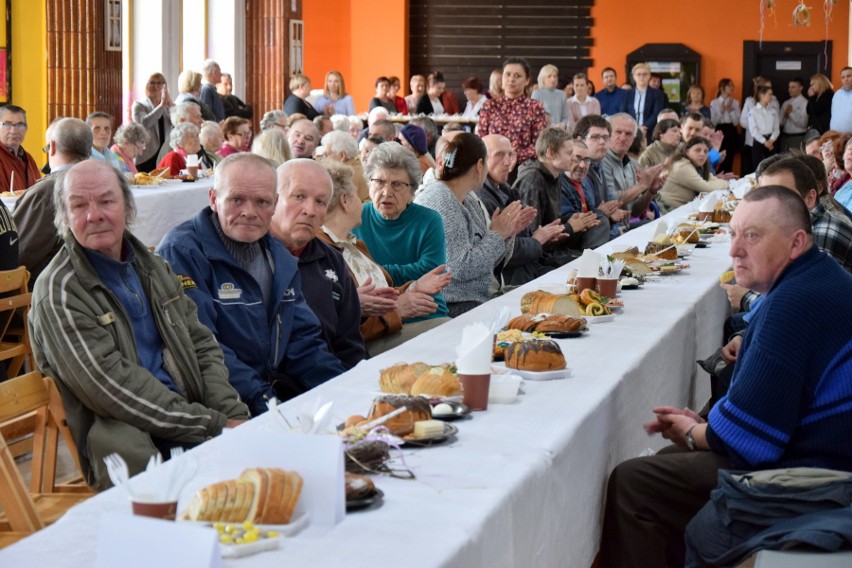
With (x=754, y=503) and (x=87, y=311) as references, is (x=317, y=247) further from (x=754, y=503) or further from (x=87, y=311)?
(x=754, y=503)

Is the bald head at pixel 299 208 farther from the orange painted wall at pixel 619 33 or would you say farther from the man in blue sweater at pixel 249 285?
the orange painted wall at pixel 619 33

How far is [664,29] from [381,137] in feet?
37.8

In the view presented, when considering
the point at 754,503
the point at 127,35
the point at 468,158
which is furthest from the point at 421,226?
the point at 127,35

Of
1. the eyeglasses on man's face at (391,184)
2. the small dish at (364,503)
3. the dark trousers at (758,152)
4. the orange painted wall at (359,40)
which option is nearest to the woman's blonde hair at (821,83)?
the dark trousers at (758,152)

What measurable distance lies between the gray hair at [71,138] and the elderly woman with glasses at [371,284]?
8.61 feet

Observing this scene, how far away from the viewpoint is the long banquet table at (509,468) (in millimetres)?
1787

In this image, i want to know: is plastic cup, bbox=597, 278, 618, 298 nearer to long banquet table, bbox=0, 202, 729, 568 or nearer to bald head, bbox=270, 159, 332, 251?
long banquet table, bbox=0, 202, 729, 568

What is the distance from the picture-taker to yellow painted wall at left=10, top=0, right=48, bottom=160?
471 inches

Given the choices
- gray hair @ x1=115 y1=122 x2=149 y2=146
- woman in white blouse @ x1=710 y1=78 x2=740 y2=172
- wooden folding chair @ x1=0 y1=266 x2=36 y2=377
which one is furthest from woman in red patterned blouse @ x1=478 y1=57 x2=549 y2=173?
woman in white blouse @ x1=710 y1=78 x2=740 y2=172

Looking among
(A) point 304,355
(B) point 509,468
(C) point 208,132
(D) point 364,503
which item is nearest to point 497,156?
(A) point 304,355

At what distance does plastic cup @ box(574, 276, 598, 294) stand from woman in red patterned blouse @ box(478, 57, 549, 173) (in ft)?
16.0

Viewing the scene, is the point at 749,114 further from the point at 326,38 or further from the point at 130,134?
the point at 130,134

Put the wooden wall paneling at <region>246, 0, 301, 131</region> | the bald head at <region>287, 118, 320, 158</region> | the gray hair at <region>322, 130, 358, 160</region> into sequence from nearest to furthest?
1. the gray hair at <region>322, 130, 358, 160</region>
2. the bald head at <region>287, 118, 320, 158</region>
3. the wooden wall paneling at <region>246, 0, 301, 131</region>

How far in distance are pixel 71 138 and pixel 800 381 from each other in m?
4.98
